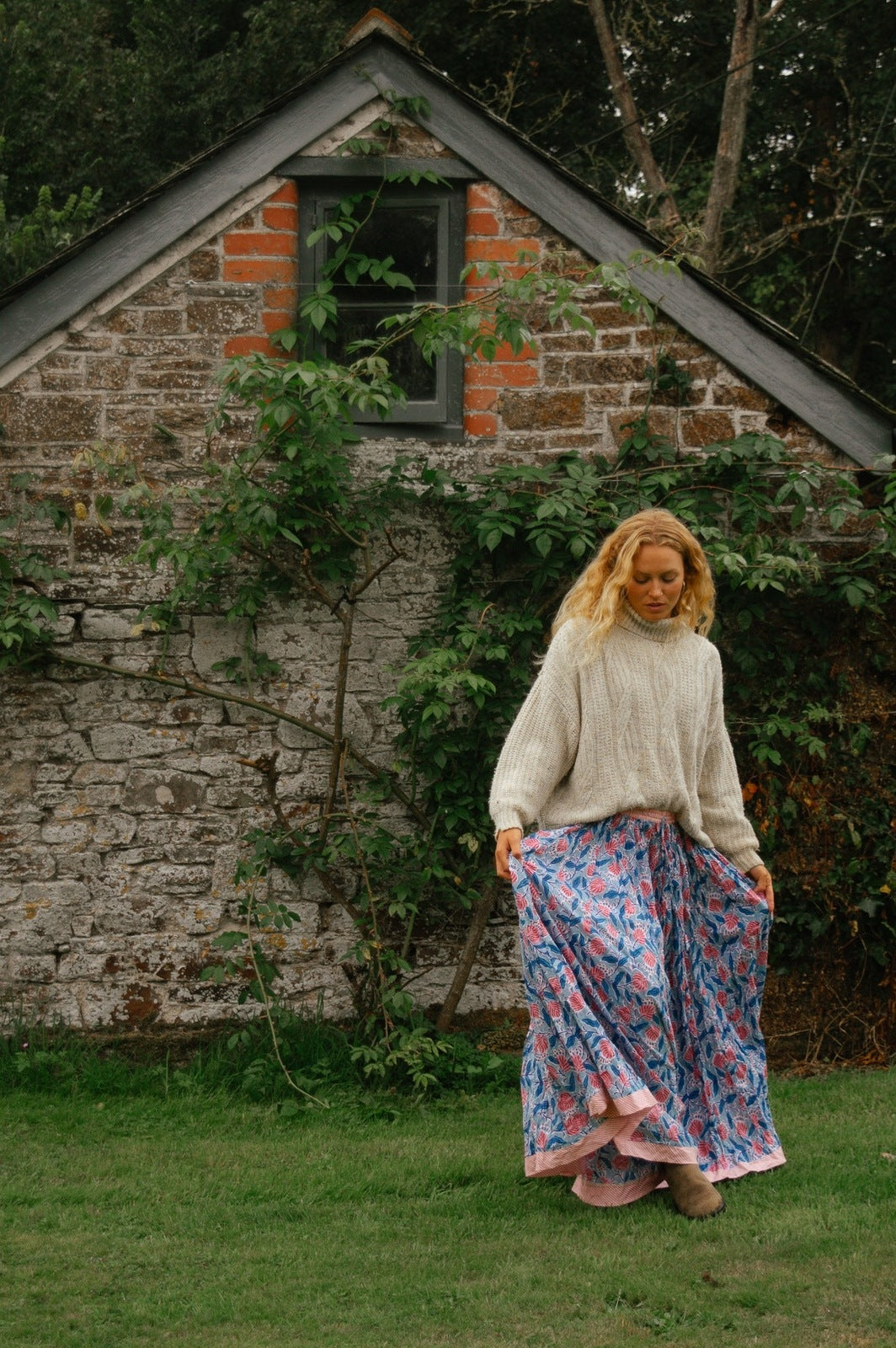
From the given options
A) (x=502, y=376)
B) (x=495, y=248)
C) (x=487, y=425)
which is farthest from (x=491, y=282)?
(x=487, y=425)

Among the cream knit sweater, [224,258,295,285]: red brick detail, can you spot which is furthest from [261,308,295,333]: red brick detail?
the cream knit sweater

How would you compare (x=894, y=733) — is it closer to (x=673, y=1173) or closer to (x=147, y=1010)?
(x=673, y=1173)

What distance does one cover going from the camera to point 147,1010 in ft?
19.7

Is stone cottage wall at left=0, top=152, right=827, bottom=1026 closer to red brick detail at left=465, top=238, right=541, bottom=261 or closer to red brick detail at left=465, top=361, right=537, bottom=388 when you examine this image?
red brick detail at left=465, top=238, right=541, bottom=261

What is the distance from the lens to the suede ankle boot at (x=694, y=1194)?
12.9 feet

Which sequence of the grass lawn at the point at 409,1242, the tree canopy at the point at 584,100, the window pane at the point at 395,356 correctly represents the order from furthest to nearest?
the tree canopy at the point at 584,100 → the window pane at the point at 395,356 → the grass lawn at the point at 409,1242

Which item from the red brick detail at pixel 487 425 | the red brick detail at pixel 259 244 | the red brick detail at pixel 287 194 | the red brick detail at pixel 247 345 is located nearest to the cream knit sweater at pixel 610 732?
the red brick detail at pixel 487 425

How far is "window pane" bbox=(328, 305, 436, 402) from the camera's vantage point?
6234mm

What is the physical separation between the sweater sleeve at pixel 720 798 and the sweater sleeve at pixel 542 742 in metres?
0.44

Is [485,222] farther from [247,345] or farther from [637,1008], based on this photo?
[637,1008]

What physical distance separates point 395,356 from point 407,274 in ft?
1.17

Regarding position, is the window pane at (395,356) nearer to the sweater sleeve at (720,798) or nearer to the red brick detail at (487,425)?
the red brick detail at (487,425)

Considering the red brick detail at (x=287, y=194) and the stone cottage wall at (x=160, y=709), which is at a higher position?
the red brick detail at (x=287, y=194)

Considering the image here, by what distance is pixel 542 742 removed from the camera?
414cm
